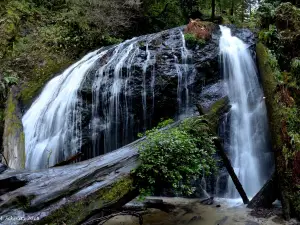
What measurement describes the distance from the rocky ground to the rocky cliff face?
3.42 metres

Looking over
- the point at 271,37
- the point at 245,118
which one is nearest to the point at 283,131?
the point at 245,118

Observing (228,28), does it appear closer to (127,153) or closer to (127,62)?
(127,62)

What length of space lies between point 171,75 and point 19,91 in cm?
549

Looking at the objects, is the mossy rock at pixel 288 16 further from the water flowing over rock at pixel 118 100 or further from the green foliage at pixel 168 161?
the green foliage at pixel 168 161

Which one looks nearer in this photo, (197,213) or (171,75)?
(197,213)

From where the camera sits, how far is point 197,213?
712 centimetres

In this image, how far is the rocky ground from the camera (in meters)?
6.39

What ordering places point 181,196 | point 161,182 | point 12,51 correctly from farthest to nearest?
point 12,51 → point 181,196 → point 161,182

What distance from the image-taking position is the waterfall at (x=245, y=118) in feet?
29.8

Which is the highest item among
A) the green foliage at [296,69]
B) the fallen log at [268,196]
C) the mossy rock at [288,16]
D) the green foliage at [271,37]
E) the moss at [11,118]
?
the mossy rock at [288,16]

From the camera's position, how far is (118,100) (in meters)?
10.5

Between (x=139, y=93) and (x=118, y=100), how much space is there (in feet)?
2.33

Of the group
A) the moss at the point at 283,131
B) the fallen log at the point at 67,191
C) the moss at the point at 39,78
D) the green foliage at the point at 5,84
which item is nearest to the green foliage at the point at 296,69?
the moss at the point at 283,131

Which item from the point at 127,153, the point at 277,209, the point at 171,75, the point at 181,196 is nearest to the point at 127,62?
the point at 171,75
